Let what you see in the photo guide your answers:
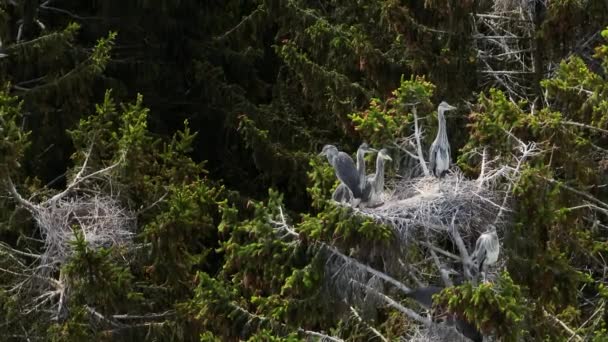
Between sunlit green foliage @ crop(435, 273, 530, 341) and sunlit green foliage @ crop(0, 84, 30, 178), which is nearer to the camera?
sunlit green foliage @ crop(435, 273, 530, 341)

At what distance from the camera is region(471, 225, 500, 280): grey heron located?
9344 mm

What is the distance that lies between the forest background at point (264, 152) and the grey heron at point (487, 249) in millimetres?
351

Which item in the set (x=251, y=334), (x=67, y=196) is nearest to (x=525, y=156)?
(x=251, y=334)

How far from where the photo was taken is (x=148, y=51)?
1748 cm

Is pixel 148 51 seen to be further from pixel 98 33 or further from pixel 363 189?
pixel 363 189

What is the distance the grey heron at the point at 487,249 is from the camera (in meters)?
9.34

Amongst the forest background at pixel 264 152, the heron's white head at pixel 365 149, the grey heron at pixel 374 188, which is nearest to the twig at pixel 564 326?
the forest background at pixel 264 152

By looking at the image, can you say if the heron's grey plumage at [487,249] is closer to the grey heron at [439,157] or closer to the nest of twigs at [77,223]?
the grey heron at [439,157]

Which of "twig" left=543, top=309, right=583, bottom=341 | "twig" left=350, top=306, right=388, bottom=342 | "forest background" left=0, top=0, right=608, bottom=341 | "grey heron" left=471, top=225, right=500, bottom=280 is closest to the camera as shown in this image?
"grey heron" left=471, top=225, right=500, bottom=280

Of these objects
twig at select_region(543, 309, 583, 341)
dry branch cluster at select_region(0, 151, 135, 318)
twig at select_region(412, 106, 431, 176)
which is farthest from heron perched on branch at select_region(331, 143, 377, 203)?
dry branch cluster at select_region(0, 151, 135, 318)

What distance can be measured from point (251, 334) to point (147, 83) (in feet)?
20.5

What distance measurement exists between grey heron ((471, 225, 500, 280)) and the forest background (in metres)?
0.35

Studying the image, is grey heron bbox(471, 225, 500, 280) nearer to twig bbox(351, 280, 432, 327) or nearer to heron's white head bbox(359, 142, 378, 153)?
twig bbox(351, 280, 432, 327)

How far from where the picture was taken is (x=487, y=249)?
9.38 meters
